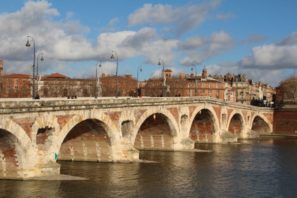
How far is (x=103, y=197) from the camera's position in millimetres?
33219

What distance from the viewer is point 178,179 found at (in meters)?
40.8

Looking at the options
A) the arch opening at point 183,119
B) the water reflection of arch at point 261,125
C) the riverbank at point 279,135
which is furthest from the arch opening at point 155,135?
the water reflection of arch at point 261,125

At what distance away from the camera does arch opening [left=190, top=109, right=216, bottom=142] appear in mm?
74188

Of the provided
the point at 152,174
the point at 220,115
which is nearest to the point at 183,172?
the point at 152,174

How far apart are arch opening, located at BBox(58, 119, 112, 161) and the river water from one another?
1.25 meters

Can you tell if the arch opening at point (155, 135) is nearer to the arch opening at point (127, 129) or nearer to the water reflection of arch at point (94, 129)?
the arch opening at point (127, 129)

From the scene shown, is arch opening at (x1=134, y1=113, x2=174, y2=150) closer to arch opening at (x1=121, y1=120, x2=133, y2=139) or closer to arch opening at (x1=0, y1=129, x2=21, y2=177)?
arch opening at (x1=121, y1=120, x2=133, y2=139)

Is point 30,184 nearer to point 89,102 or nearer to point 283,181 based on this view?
point 89,102

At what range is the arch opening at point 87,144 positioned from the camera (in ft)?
151

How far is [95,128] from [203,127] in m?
32.2

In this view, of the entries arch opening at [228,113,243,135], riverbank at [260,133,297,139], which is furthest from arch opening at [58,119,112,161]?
riverbank at [260,133,297,139]

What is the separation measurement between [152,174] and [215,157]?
15.2 metres

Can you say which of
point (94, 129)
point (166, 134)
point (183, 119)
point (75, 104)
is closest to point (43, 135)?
point (75, 104)

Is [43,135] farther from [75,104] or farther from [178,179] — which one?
[178,179]
